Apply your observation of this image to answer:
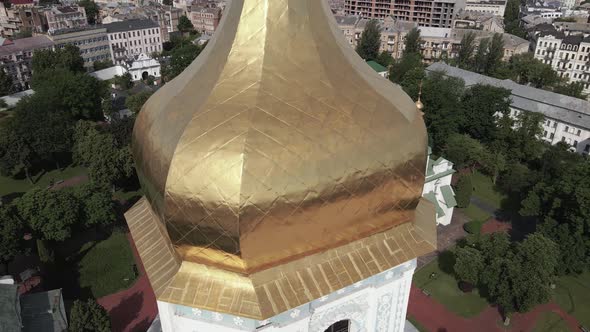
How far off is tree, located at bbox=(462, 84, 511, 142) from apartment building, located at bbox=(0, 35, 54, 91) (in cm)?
5338

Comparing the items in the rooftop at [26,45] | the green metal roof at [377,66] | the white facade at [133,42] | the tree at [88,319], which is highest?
the rooftop at [26,45]

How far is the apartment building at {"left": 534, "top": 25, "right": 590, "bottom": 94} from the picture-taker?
5838cm

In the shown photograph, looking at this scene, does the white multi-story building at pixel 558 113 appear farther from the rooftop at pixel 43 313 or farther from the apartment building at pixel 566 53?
the rooftop at pixel 43 313


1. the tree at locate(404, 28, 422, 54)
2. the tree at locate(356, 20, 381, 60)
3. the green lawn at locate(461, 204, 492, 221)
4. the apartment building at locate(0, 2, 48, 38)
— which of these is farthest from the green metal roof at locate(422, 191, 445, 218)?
the apartment building at locate(0, 2, 48, 38)

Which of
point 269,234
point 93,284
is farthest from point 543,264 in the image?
point 93,284

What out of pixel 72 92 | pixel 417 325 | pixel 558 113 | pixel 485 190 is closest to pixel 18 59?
pixel 72 92

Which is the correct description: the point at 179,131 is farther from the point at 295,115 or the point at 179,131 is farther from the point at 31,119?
the point at 31,119

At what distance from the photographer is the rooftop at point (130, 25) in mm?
70037

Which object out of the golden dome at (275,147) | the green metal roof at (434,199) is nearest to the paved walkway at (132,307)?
the green metal roof at (434,199)

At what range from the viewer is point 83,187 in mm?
A: 26906

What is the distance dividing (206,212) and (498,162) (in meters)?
33.6

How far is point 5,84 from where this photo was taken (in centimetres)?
5434

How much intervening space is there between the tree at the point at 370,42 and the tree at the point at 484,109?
2775 cm

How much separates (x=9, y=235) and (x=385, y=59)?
178 ft
